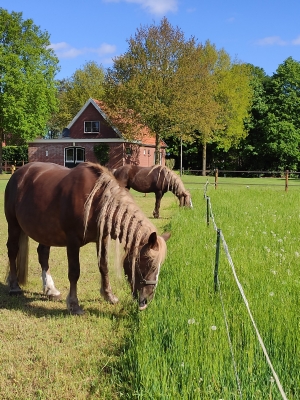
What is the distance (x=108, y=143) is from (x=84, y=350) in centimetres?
3690

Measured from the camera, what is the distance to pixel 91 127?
1575 inches

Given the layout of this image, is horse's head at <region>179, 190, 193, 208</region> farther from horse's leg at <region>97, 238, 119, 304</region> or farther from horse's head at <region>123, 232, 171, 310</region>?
horse's head at <region>123, 232, 171, 310</region>

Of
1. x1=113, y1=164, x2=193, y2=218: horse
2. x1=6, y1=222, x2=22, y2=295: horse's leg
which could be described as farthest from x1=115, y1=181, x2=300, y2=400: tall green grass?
x1=113, y1=164, x2=193, y2=218: horse

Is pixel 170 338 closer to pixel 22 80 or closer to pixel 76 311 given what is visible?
pixel 76 311

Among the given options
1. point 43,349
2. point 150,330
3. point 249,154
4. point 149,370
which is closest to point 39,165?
point 43,349

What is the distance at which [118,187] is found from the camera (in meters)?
4.29

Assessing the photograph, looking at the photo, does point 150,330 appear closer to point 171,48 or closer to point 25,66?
point 171,48

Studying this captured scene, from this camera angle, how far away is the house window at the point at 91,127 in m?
39.9

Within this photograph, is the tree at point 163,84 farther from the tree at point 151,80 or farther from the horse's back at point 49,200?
the horse's back at point 49,200

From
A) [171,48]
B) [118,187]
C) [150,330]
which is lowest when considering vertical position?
[150,330]

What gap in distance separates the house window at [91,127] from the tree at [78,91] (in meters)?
19.1

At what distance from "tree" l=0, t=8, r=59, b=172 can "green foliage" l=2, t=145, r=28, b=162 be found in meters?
4.61

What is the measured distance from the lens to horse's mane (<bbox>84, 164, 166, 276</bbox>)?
3943 millimetres

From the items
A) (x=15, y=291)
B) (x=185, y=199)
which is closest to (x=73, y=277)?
(x=15, y=291)
